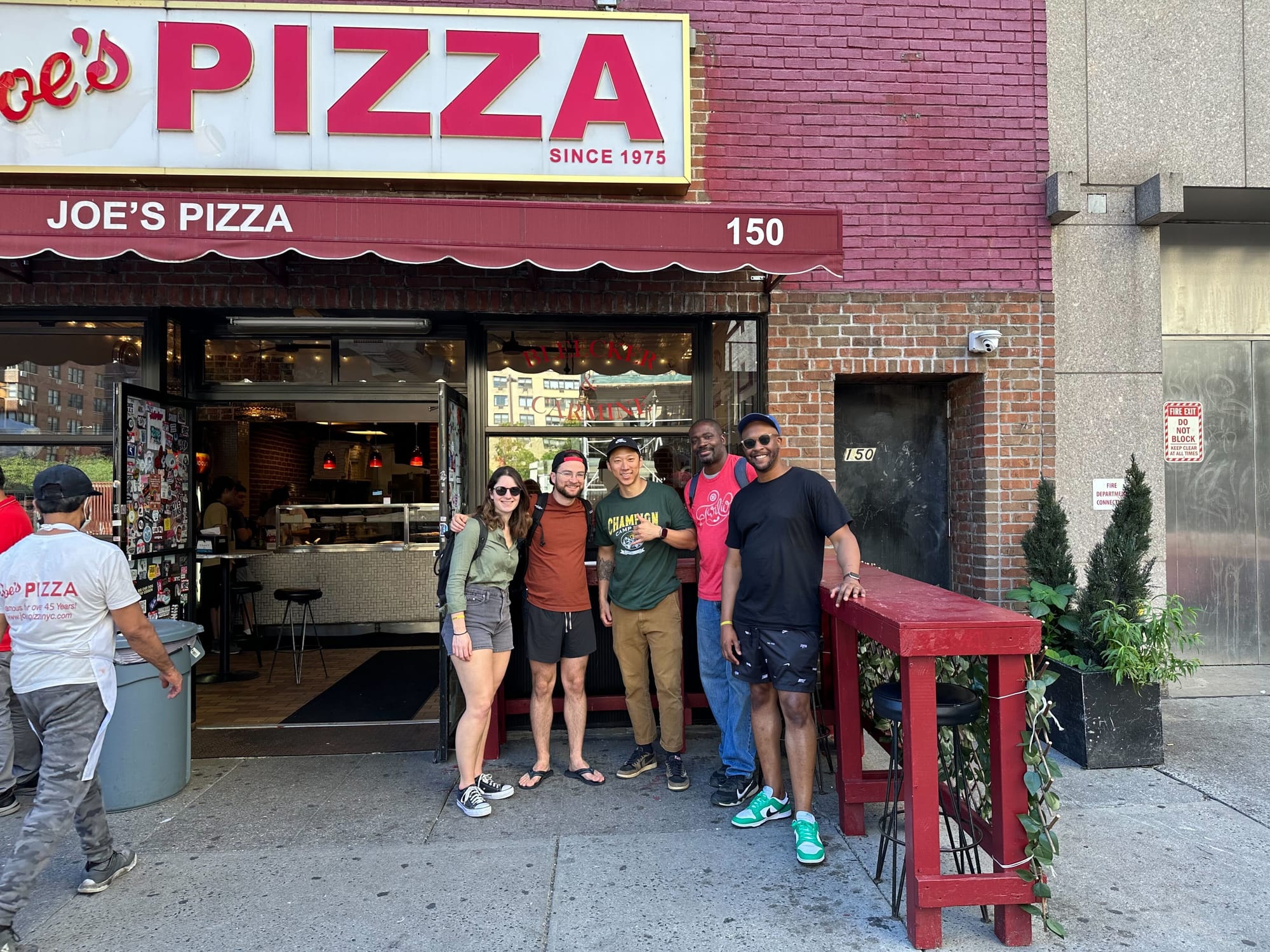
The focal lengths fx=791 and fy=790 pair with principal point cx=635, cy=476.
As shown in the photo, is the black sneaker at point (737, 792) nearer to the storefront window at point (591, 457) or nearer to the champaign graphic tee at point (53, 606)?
the storefront window at point (591, 457)

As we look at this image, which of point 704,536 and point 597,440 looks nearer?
point 704,536

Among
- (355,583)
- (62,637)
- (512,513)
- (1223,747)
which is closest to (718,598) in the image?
(512,513)

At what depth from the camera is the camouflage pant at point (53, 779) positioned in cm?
310

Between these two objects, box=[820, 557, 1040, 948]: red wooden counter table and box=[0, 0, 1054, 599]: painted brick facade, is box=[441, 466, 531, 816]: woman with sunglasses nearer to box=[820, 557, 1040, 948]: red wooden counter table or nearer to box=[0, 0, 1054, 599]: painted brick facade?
box=[0, 0, 1054, 599]: painted brick facade

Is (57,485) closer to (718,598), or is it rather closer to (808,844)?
(718,598)

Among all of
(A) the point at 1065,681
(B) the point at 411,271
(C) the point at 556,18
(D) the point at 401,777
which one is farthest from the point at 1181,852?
(C) the point at 556,18

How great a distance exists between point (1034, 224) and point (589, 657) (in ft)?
15.5

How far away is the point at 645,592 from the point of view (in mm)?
4695

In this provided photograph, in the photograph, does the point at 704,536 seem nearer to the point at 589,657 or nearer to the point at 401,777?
the point at 589,657

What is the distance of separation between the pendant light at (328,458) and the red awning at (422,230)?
9.51m

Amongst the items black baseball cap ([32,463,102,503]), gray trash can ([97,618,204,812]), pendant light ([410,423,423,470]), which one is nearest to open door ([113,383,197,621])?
gray trash can ([97,618,204,812])

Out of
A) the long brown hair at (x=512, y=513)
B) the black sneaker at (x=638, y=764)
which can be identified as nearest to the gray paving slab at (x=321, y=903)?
Answer: the black sneaker at (x=638, y=764)

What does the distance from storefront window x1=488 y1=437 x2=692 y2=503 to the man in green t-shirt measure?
117 cm

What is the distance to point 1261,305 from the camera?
23.3 ft
